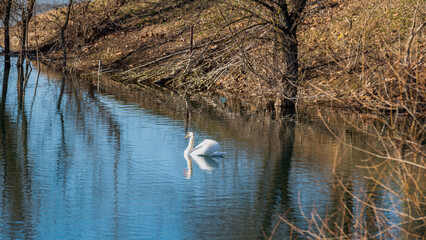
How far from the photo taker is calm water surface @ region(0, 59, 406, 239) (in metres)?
10.6

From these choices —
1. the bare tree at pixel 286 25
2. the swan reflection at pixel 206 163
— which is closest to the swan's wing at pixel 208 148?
the swan reflection at pixel 206 163

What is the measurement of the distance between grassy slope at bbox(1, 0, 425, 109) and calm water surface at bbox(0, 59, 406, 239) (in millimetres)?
3191

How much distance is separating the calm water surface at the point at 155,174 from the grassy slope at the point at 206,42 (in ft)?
10.5

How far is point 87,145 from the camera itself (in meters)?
17.1

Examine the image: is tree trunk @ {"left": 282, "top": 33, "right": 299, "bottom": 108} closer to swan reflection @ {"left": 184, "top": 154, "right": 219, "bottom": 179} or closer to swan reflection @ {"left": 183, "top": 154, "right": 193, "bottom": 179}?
swan reflection @ {"left": 184, "top": 154, "right": 219, "bottom": 179}

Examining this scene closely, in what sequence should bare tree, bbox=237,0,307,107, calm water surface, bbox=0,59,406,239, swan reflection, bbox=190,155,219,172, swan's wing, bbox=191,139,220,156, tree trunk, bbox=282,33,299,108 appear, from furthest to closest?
tree trunk, bbox=282,33,299,108
bare tree, bbox=237,0,307,107
swan's wing, bbox=191,139,220,156
swan reflection, bbox=190,155,219,172
calm water surface, bbox=0,59,406,239

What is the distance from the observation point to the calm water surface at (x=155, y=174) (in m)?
10.6

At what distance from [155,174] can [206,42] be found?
20.7 meters

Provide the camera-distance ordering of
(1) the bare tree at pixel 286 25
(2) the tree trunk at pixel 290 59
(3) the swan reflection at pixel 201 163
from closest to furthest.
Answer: (3) the swan reflection at pixel 201 163
(1) the bare tree at pixel 286 25
(2) the tree trunk at pixel 290 59

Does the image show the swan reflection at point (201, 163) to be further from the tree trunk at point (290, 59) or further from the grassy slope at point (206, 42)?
the tree trunk at point (290, 59)

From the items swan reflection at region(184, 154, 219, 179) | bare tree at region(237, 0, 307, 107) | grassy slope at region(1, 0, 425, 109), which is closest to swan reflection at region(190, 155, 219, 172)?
swan reflection at region(184, 154, 219, 179)

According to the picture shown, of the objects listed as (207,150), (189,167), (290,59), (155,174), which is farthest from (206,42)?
(155,174)

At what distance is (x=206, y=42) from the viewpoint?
34.0m

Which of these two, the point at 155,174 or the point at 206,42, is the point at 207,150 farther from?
the point at 206,42
